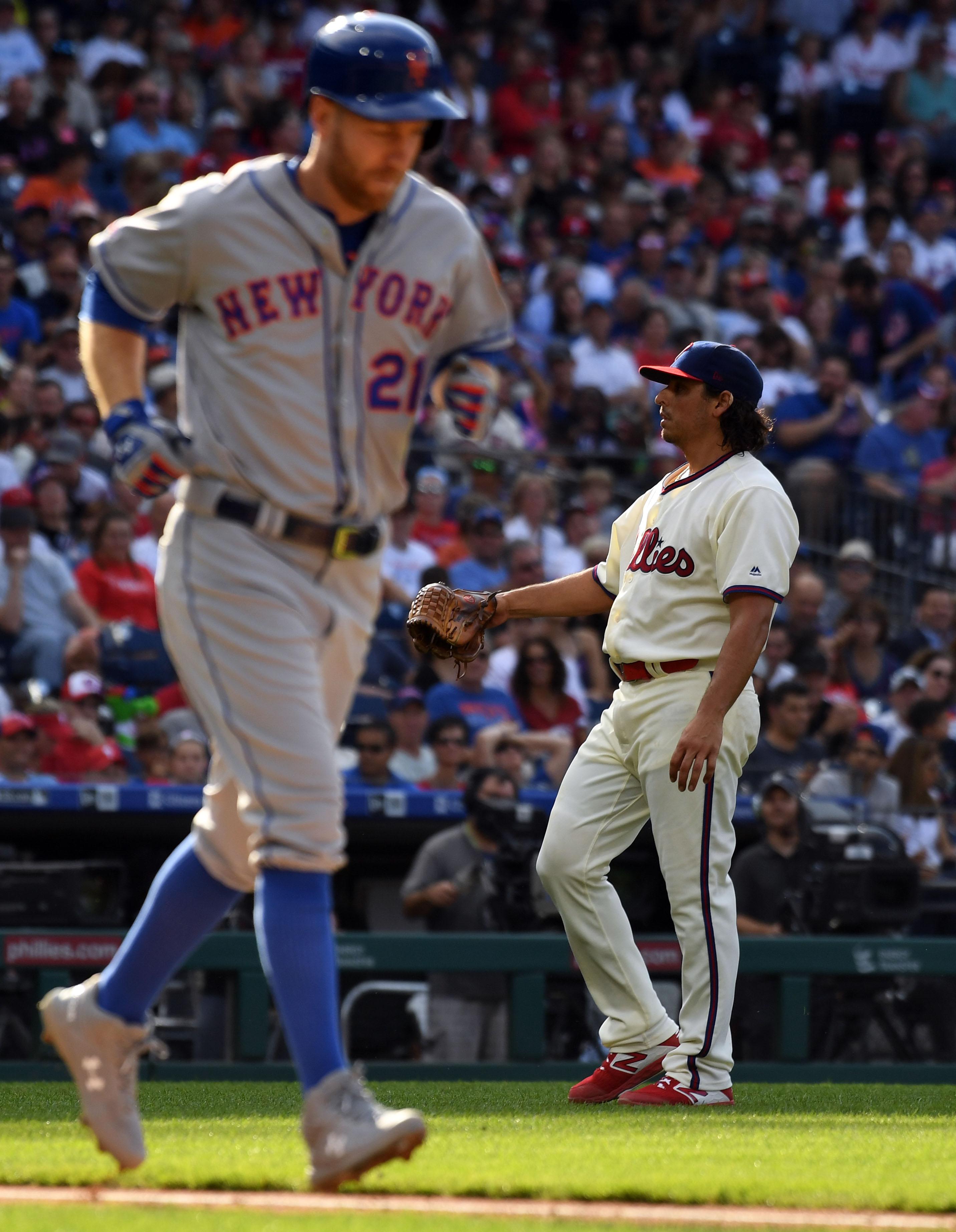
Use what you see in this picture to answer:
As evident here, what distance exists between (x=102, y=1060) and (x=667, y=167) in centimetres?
1367

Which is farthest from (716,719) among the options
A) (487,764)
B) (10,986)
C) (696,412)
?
(487,764)

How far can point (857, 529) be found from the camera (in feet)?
43.4

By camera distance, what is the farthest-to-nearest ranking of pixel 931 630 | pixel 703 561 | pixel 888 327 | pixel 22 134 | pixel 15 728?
1. pixel 888 327
2. pixel 22 134
3. pixel 931 630
4. pixel 15 728
5. pixel 703 561

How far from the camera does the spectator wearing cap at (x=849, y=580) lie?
39.5ft

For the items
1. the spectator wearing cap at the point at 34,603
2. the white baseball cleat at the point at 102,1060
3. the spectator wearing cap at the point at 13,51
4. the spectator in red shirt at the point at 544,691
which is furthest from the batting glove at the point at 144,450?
the spectator wearing cap at the point at 13,51

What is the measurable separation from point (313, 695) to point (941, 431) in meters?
11.3

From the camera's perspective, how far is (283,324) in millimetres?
3408

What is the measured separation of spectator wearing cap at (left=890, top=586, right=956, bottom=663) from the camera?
11.7m

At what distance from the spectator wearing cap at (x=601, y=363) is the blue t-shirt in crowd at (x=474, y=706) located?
418 centimetres

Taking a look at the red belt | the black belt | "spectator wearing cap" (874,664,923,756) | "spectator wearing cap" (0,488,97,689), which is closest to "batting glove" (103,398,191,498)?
the black belt

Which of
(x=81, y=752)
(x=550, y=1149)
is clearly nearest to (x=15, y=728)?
(x=81, y=752)

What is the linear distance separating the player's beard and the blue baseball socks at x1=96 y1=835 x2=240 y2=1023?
117cm

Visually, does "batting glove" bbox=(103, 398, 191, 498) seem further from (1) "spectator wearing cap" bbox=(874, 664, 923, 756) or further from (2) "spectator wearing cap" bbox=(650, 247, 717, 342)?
(2) "spectator wearing cap" bbox=(650, 247, 717, 342)

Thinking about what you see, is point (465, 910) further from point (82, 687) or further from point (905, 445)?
point (905, 445)
